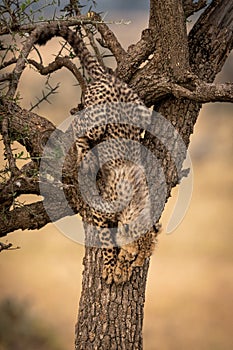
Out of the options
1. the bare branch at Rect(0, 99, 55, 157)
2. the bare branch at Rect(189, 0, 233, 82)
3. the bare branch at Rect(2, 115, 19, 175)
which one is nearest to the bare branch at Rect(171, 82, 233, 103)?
the bare branch at Rect(189, 0, 233, 82)

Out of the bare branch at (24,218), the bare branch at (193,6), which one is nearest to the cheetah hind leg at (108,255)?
the bare branch at (24,218)

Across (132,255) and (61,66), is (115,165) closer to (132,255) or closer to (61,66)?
(132,255)

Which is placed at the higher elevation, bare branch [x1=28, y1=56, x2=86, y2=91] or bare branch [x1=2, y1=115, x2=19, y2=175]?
bare branch [x1=28, y1=56, x2=86, y2=91]

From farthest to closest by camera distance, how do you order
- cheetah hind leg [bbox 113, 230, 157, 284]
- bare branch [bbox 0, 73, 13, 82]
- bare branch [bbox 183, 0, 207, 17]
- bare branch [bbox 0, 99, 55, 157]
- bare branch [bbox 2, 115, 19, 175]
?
1. bare branch [bbox 183, 0, 207, 17]
2. bare branch [bbox 0, 99, 55, 157]
3. bare branch [bbox 0, 73, 13, 82]
4. cheetah hind leg [bbox 113, 230, 157, 284]
5. bare branch [bbox 2, 115, 19, 175]

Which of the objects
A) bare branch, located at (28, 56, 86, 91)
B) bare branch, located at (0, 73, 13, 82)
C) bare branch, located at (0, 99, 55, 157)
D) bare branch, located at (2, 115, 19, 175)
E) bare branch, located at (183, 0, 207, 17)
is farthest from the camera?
bare branch, located at (183, 0, 207, 17)

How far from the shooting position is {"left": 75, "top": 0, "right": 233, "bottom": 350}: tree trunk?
5133 millimetres

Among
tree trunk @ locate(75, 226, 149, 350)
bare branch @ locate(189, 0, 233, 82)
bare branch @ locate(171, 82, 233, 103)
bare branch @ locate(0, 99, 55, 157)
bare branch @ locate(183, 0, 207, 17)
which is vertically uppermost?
bare branch @ locate(183, 0, 207, 17)

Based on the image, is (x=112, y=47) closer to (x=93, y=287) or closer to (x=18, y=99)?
(x=18, y=99)

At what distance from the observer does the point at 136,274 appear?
514cm

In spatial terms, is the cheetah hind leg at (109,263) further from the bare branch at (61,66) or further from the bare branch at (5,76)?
the bare branch at (5,76)

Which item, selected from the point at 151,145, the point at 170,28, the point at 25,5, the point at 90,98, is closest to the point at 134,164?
the point at 151,145

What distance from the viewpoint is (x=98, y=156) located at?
5250 millimetres

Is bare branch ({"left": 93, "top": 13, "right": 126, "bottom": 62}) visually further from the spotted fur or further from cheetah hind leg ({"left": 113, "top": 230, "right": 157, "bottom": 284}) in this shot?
cheetah hind leg ({"left": 113, "top": 230, "right": 157, "bottom": 284})

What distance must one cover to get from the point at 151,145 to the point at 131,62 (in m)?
0.59
